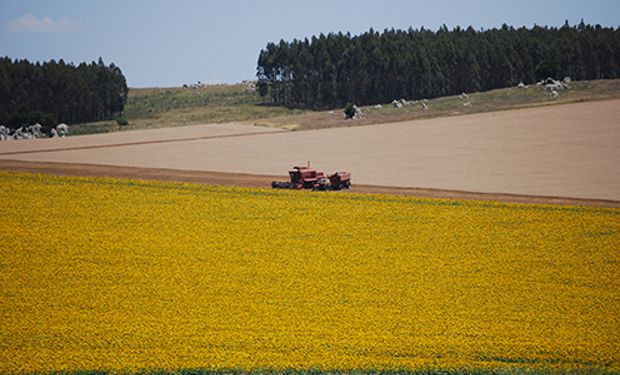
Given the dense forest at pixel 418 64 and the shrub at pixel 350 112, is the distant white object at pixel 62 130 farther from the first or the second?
the dense forest at pixel 418 64

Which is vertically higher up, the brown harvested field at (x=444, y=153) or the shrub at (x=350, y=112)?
the shrub at (x=350, y=112)

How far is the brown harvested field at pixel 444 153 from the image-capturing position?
213 ft

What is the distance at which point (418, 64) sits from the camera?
6668 inches

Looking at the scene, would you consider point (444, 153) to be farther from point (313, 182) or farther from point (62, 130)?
point (62, 130)

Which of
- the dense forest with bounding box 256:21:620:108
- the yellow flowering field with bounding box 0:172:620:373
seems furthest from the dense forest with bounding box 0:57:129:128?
the yellow flowering field with bounding box 0:172:620:373

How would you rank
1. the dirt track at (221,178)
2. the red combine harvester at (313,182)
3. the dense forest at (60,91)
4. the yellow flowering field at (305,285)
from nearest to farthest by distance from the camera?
the yellow flowering field at (305,285)
the dirt track at (221,178)
the red combine harvester at (313,182)
the dense forest at (60,91)

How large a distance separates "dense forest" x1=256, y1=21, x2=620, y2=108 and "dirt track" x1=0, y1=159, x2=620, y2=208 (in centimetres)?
10106

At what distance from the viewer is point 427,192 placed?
197 ft

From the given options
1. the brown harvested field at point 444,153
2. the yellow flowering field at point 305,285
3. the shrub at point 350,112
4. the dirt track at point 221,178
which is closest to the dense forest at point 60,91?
the brown harvested field at point 444,153

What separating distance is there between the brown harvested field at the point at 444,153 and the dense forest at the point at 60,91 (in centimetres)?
5325

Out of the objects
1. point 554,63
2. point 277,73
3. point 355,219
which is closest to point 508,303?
point 355,219

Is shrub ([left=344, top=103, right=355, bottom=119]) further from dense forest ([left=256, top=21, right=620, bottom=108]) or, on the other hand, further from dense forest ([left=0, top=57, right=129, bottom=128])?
dense forest ([left=0, top=57, right=129, bottom=128])

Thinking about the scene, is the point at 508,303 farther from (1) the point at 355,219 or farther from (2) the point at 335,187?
(2) the point at 335,187

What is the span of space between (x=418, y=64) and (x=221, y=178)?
351 feet
